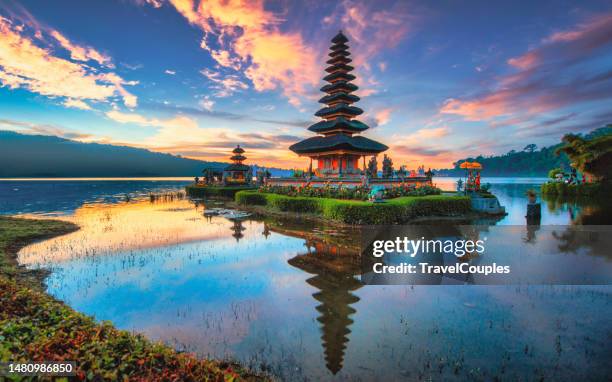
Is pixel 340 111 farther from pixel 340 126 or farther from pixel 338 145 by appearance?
pixel 338 145

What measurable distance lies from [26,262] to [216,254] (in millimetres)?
7183

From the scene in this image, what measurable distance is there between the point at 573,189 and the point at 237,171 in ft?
179

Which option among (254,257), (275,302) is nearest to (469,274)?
(275,302)

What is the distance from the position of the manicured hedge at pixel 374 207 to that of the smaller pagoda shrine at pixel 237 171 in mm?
25223

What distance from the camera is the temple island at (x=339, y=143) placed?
102 ft

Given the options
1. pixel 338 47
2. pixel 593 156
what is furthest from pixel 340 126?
pixel 593 156

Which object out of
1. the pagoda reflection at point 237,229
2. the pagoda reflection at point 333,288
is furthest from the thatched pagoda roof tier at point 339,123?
the pagoda reflection at point 333,288

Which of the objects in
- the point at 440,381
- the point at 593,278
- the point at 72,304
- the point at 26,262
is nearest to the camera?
the point at 440,381

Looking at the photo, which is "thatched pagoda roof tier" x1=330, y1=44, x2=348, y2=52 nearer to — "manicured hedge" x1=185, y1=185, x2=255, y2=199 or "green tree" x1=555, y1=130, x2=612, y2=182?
"manicured hedge" x1=185, y1=185, x2=255, y2=199

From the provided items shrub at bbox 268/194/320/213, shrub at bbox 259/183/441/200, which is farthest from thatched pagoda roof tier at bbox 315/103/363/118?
shrub at bbox 268/194/320/213

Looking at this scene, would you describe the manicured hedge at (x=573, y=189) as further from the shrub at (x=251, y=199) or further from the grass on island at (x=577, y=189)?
the shrub at (x=251, y=199)

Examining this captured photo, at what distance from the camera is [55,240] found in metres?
15.3

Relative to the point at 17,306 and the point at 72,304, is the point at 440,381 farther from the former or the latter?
the point at 72,304

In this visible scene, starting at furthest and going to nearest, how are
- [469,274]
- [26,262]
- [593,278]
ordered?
[26,262]
[469,274]
[593,278]
